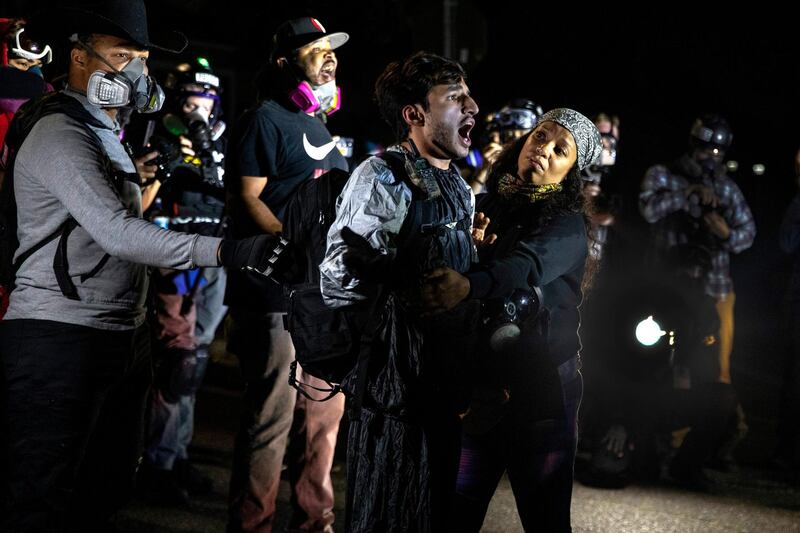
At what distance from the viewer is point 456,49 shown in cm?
924

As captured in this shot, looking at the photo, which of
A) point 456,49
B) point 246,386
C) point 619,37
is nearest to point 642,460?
point 246,386

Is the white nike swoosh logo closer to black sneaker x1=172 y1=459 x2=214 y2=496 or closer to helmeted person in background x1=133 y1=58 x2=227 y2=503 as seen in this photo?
helmeted person in background x1=133 y1=58 x2=227 y2=503

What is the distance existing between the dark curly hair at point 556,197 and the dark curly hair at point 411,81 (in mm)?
621

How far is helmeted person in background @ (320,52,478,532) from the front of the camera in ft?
9.91

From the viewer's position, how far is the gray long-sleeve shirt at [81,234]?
318 centimetres

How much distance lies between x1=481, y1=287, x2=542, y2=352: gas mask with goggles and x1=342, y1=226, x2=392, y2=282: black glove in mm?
533

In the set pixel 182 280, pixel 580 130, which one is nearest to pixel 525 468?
pixel 580 130

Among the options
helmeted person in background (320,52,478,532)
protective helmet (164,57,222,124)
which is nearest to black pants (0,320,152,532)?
helmeted person in background (320,52,478,532)

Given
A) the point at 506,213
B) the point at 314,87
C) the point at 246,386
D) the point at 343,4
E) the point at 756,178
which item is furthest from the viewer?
the point at 343,4

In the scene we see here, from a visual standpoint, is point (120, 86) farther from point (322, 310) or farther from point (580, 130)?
point (580, 130)

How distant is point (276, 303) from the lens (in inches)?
177

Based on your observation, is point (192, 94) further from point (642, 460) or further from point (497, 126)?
point (642, 460)

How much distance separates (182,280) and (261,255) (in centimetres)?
286

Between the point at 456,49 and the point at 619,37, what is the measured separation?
15.3ft
